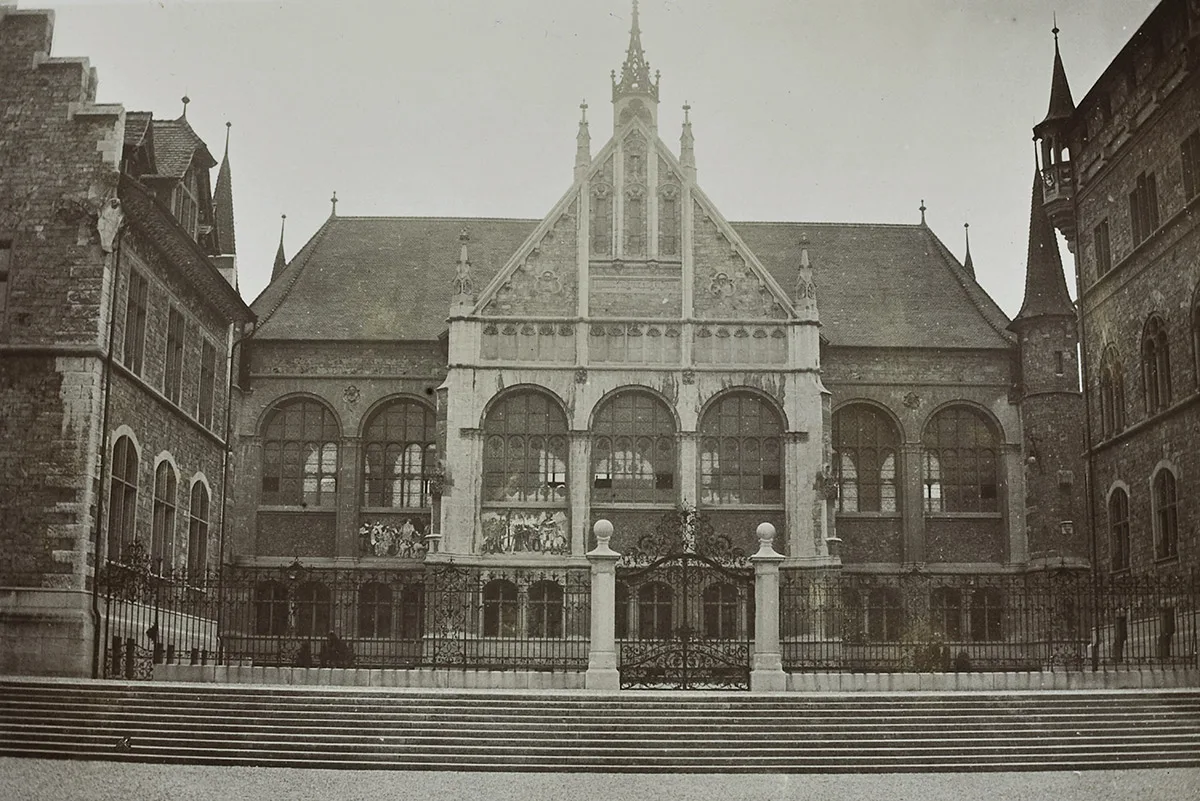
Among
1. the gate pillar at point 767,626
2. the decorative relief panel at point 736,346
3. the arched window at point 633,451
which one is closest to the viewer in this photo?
the gate pillar at point 767,626

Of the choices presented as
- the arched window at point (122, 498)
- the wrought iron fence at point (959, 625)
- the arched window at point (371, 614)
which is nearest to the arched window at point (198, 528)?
the arched window at point (122, 498)

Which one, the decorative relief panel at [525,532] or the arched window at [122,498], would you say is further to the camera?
the decorative relief panel at [525,532]

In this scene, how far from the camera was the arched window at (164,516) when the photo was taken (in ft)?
104

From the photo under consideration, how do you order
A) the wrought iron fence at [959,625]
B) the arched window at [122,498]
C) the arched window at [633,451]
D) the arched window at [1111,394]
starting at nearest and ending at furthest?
1. the arched window at [122,498]
2. the wrought iron fence at [959,625]
3. the arched window at [1111,394]
4. the arched window at [633,451]

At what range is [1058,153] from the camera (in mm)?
37312

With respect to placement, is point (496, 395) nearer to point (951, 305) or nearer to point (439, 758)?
point (951, 305)

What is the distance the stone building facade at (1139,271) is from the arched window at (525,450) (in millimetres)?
13939

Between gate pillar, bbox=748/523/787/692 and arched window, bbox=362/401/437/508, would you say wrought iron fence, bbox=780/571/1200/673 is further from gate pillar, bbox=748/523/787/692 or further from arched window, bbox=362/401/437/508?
arched window, bbox=362/401/437/508

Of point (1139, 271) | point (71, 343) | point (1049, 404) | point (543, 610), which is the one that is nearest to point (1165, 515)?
point (1139, 271)

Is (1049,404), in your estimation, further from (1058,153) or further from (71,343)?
(71,343)

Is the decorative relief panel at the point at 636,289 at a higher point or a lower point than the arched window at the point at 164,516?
higher

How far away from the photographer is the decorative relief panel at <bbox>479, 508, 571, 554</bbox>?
38.0 m

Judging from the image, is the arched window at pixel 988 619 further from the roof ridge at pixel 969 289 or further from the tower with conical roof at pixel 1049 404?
the roof ridge at pixel 969 289

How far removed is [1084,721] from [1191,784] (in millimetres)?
2589
